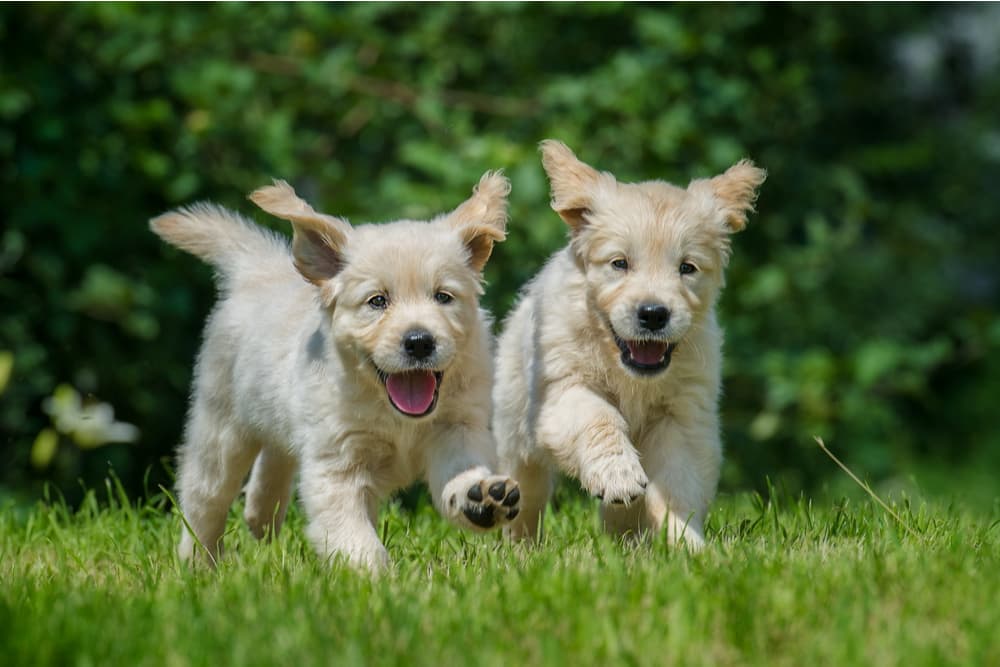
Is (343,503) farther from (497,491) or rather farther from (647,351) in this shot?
(647,351)

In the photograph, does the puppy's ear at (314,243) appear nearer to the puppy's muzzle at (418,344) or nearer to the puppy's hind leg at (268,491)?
the puppy's muzzle at (418,344)

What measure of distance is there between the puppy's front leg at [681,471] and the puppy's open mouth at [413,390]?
2.61 ft

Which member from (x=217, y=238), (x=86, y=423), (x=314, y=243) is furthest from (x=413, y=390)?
(x=86, y=423)

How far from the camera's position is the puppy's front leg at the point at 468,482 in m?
4.33

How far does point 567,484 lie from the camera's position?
673 cm

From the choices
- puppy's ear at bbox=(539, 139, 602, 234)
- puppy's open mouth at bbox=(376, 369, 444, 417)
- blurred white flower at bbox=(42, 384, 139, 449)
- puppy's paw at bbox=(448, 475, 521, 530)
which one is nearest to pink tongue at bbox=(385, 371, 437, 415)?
puppy's open mouth at bbox=(376, 369, 444, 417)

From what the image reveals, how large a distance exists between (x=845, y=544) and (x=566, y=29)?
17.7 feet

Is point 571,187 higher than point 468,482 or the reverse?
higher

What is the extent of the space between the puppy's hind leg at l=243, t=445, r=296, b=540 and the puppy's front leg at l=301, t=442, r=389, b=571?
2.81ft

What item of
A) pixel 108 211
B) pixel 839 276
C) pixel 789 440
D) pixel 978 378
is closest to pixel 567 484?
pixel 108 211

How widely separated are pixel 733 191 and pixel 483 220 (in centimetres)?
90

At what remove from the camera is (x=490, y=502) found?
432cm

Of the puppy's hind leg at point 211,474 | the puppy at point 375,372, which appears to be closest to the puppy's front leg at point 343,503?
the puppy at point 375,372

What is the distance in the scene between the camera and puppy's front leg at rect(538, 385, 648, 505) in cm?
455
